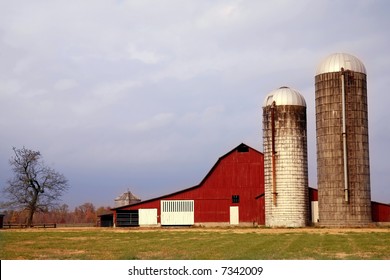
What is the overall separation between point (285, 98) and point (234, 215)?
11.7m

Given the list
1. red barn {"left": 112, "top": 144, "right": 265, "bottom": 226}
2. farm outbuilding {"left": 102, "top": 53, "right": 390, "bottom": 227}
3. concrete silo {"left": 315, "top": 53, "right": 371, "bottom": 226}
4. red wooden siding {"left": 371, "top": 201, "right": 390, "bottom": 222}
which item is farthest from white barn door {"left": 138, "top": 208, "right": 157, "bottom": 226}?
red wooden siding {"left": 371, "top": 201, "right": 390, "bottom": 222}

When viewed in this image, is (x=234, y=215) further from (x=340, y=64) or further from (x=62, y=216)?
(x=62, y=216)

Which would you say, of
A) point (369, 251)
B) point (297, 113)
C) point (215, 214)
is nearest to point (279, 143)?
point (297, 113)

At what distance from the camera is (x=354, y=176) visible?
46.7 meters

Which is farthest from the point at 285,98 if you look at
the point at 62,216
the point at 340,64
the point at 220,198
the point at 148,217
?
the point at 62,216

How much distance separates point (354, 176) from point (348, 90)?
666cm

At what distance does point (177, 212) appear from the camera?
179ft

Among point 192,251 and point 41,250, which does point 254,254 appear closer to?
point 192,251

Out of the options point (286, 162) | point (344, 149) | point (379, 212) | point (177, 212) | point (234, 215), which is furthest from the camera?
point (177, 212)

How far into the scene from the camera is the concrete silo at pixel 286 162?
48281 mm

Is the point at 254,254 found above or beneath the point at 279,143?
beneath

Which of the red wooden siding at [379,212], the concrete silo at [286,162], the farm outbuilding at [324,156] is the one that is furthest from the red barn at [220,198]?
the red wooden siding at [379,212]

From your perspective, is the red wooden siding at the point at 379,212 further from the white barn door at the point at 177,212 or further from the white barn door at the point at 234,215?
the white barn door at the point at 177,212

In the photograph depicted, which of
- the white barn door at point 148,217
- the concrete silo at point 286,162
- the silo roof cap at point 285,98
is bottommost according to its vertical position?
the white barn door at point 148,217
